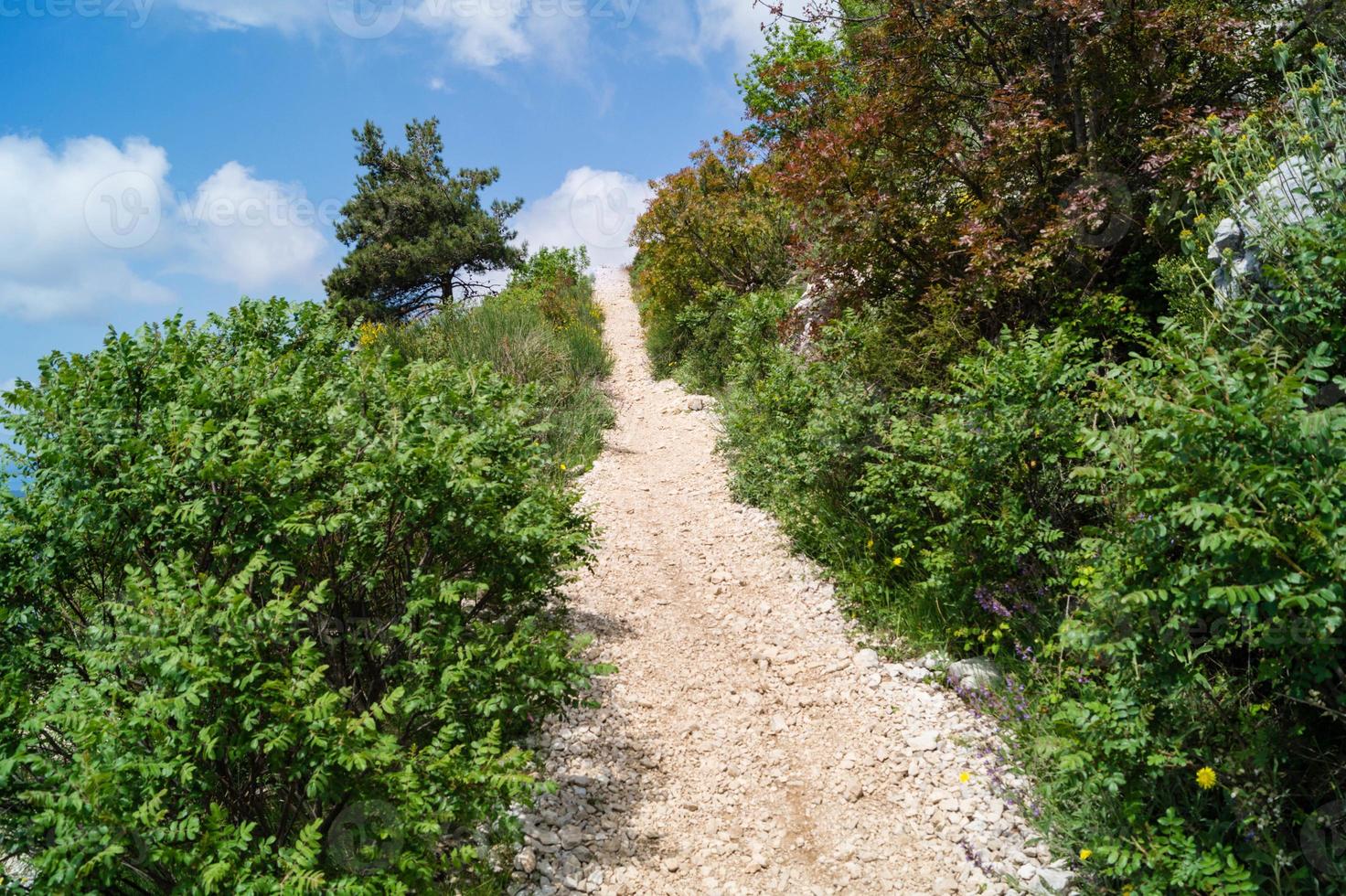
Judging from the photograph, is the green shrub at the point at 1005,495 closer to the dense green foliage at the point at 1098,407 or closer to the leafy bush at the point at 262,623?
the dense green foliage at the point at 1098,407

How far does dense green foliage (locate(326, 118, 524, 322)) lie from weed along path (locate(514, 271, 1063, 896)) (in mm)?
17248

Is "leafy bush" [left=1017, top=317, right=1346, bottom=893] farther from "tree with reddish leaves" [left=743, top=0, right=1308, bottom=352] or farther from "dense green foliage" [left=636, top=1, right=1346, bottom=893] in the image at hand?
"tree with reddish leaves" [left=743, top=0, right=1308, bottom=352]

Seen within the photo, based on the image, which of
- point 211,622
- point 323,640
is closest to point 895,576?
point 323,640

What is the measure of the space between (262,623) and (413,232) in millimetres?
21535

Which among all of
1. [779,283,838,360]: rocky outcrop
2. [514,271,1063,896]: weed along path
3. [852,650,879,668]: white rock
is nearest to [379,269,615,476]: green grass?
[779,283,838,360]: rocky outcrop

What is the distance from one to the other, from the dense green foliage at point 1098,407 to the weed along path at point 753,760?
31 cm

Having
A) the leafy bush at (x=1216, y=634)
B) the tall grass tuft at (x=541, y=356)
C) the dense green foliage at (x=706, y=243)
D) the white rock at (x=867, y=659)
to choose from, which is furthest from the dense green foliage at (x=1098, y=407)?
the dense green foliage at (x=706, y=243)

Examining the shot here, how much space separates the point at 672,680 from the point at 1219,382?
340 cm

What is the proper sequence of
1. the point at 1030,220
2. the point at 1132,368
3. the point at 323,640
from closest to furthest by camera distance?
the point at 1132,368
the point at 323,640
the point at 1030,220

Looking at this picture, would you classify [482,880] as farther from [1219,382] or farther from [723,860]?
[1219,382]

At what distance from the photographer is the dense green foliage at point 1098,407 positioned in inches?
98.4

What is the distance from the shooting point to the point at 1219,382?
243cm

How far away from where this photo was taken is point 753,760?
4.12 meters

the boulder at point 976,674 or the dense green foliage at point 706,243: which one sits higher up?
the dense green foliage at point 706,243
